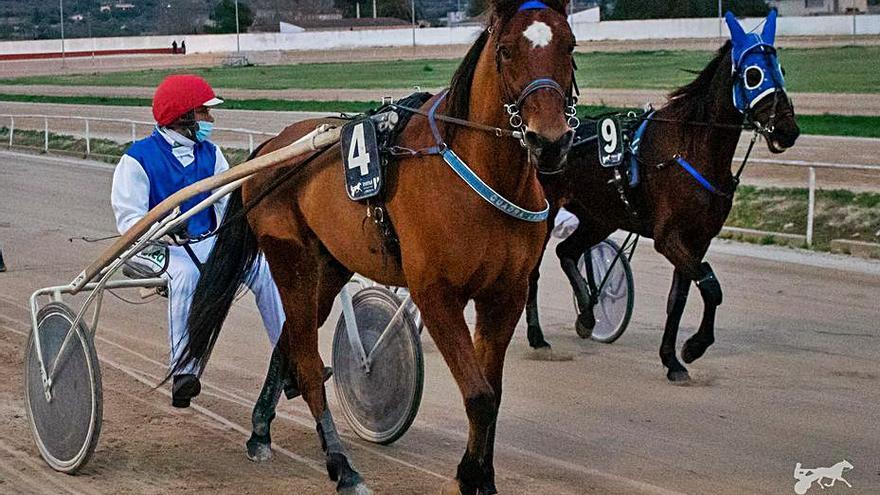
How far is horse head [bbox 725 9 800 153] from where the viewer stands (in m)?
6.59

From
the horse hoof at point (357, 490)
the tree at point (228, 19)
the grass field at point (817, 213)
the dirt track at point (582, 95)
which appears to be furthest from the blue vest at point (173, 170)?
the tree at point (228, 19)

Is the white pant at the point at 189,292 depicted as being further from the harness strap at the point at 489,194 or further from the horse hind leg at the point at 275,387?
the harness strap at the point at 489,194

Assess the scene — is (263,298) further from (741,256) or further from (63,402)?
(741,256)

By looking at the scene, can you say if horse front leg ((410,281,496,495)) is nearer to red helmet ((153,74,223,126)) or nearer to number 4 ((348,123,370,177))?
number 4 ((348,123,370,177))

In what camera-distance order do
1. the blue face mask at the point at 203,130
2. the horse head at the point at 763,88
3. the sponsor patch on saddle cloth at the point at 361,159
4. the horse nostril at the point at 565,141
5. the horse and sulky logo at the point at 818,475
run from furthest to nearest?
1. the horse head at the point at 763,88
2. the blue face mask at the point at 203,130
3. the horse and sulky logo at the point at 818,475
4. the sponsor patch on saddle cloth at the point at 361,159
5. the horse nostril at the point at 565,141

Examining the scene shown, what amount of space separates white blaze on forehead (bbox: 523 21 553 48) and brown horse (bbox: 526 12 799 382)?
2622mm

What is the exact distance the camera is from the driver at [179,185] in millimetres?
5379

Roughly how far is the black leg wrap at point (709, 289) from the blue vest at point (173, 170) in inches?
101

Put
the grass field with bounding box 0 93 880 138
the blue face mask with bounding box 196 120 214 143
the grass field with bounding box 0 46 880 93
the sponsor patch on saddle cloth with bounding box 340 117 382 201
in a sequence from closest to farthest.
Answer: the sponsor patch on saddle cloth with bounding box 340 117 382 201 < the blue face mask with bounding box 196 120 214 143 < the grass field with bounding box 0 93 880 138 < the grass field with bounding box 0 46 880 93

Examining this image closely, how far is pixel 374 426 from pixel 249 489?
82 cm

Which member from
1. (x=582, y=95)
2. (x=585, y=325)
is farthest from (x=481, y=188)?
(x=582, y=95)

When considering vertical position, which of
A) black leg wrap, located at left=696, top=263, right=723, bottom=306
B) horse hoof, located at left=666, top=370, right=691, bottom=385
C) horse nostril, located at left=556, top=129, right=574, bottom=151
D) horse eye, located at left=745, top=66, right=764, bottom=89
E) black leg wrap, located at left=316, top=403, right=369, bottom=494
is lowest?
horse hoof, located at left=666, top=370, right=691, bottom=385

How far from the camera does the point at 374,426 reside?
5547 millimetres

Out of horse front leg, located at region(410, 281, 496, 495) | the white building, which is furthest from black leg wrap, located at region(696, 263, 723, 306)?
the white building
